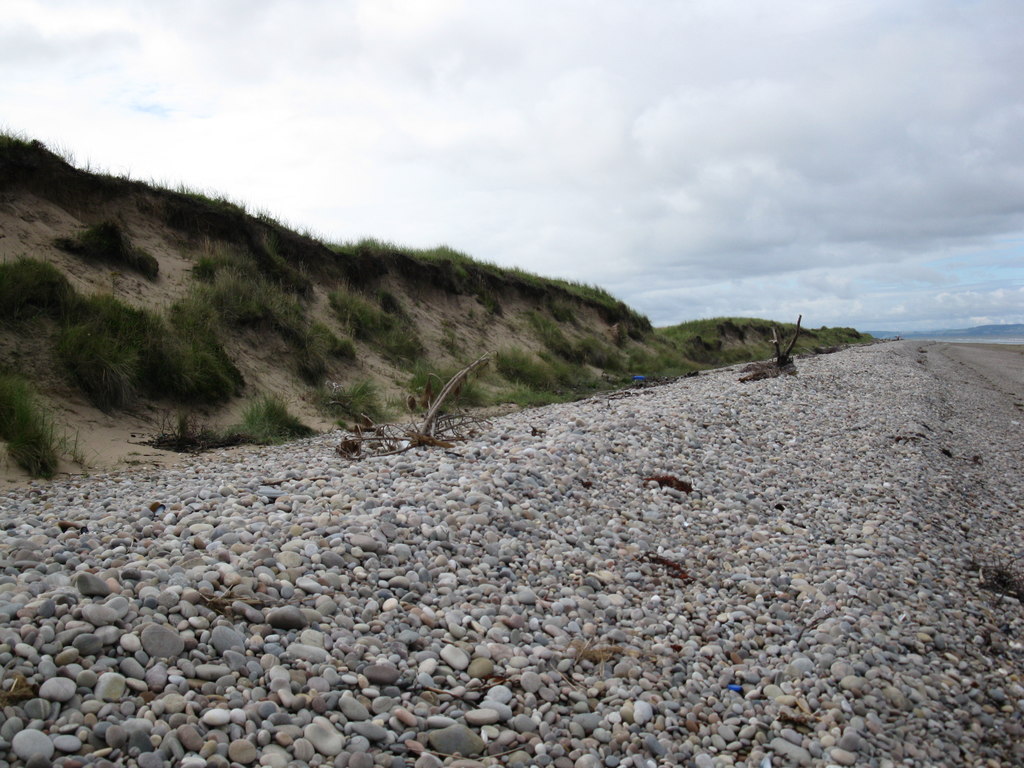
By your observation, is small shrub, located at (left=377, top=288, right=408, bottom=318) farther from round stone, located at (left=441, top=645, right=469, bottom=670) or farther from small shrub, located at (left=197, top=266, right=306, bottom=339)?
round stone, located at (left=441, top=645, right=469, bottom=670)

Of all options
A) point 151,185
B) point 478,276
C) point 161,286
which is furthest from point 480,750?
point 478,276

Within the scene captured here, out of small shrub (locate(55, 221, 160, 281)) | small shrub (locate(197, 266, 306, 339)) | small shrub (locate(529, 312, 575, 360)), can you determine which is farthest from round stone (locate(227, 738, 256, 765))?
small shrub (locate(529, 312, 575, 360))

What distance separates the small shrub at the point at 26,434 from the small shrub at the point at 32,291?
7.13ft

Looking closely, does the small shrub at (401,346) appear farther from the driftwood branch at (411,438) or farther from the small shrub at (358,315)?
the driftwood branch at (411,438)

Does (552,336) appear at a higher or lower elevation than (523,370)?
higher

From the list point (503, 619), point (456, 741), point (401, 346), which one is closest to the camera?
point (456, 741)

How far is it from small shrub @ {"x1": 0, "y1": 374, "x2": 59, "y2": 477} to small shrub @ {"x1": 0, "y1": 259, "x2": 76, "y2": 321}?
217 centimetres

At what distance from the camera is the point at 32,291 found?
8.40m

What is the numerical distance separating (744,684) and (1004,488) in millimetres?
5470

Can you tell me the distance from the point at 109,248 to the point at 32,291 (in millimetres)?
2458

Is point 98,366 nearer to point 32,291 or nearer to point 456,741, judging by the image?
point 32,291

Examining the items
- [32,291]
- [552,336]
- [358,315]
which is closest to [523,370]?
[552,336]

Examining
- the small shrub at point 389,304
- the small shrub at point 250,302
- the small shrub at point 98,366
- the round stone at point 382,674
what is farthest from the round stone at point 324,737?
the small shrub at point 389,304

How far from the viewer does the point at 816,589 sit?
3.94 meters
